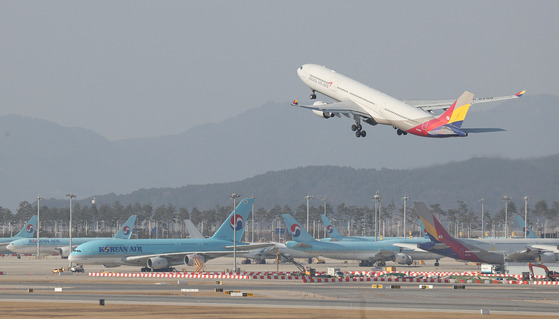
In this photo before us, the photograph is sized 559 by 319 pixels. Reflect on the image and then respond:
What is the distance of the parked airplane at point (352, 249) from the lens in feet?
470

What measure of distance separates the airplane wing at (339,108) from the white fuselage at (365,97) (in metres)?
0.43

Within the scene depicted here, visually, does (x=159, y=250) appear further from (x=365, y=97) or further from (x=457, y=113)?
(x=457, y=113)

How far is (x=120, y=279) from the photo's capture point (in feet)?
350

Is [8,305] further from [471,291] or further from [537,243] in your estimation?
[537,243]

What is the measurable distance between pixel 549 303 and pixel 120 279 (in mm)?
52670

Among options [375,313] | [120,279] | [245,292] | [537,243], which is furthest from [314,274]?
[375,313]

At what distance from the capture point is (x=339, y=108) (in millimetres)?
88750

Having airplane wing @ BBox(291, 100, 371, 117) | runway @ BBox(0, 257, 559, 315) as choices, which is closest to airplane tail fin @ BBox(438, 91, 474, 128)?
airplane wing @ BBox(291, 100, 371, 117)

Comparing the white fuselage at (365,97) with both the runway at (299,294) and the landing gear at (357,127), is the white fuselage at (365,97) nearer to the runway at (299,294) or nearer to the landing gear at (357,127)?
the landing gear at (357,127)

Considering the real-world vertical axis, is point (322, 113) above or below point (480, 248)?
above

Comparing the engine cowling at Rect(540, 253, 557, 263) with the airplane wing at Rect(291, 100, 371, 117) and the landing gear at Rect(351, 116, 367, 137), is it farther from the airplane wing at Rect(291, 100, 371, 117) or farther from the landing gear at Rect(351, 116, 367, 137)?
the airplane wing at Rect(291, 100, 371, 117)

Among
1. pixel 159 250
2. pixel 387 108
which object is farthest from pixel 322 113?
pixel 159 250

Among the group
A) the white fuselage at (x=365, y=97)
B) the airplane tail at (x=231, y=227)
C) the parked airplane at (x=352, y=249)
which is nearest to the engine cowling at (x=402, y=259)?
the parked airplane at (x=352, y=249)

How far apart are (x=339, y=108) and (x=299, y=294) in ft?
62.6
